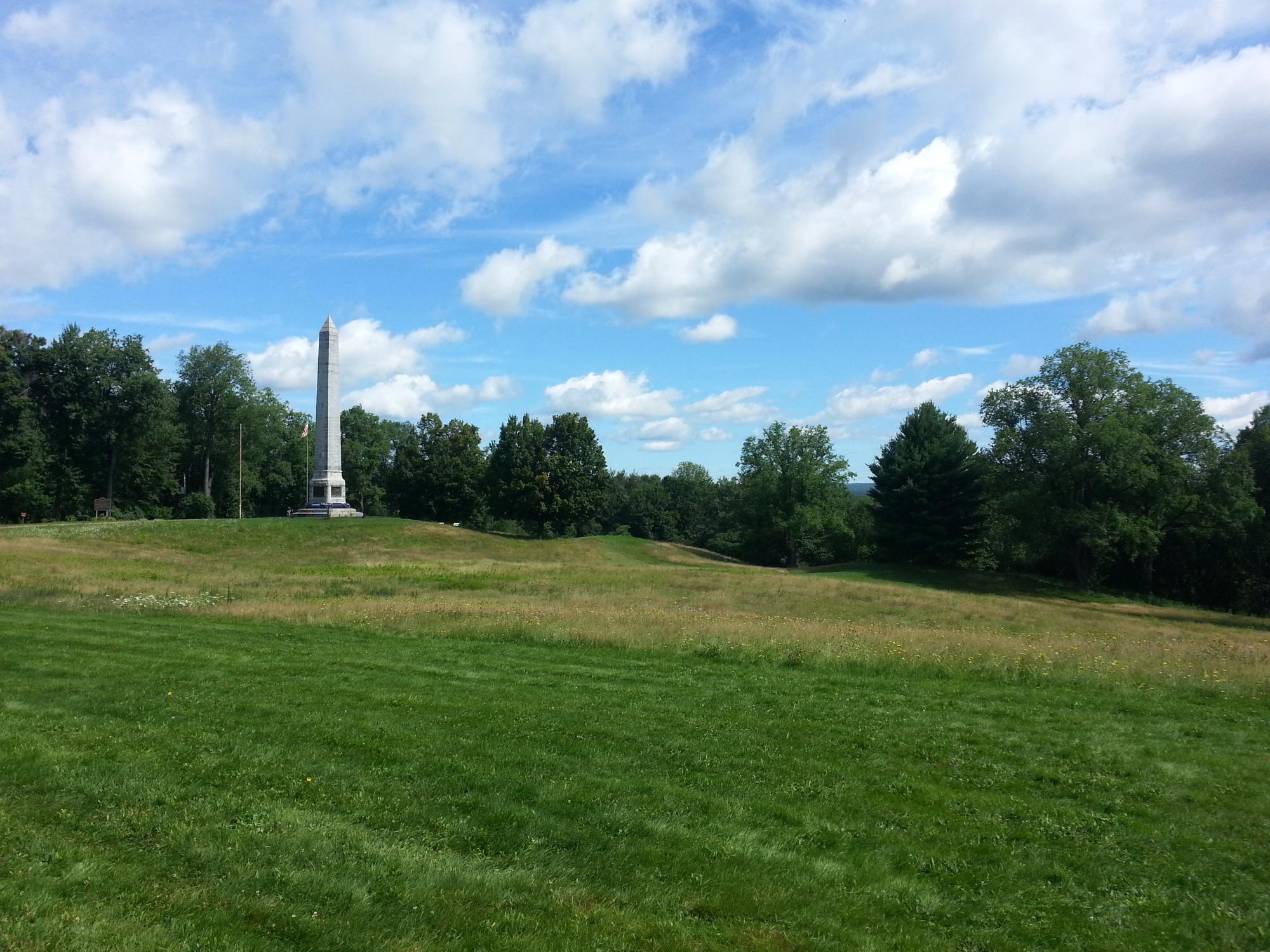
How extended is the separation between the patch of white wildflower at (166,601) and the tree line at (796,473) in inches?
1839

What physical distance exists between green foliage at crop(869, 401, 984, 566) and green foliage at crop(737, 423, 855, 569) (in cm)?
934

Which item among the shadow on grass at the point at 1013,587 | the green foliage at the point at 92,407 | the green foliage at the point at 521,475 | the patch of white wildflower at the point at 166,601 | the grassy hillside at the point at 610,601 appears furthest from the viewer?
the green foliage at the point at 521,475

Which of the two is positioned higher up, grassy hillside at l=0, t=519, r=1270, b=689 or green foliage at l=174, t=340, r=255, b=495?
green foliage at l=174, t=340, r=255, b=495

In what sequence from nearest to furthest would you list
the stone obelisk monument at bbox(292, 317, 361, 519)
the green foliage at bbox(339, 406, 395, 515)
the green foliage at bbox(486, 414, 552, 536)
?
1. the stone obelisk monument at bbox(292, 317, 361, 519)
2. the green foliage at bbox(486, 414, 552, 536)
3. the green foliage at bbox(339, 406, 395, 515)

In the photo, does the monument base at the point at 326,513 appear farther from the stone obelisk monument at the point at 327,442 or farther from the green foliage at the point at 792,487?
the green foliage at the point at 792,487

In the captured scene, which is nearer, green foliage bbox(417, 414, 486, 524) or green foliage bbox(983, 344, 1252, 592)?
green foliage bbox(983, 344, 1252, 592)

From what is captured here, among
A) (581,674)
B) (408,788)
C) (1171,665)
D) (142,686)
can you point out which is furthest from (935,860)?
(1171,665)

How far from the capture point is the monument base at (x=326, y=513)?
65.2 metres

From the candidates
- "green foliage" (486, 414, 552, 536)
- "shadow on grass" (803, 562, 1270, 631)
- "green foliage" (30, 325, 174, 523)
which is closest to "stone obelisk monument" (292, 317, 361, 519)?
"green foliage" (486, 414, 552, 536)

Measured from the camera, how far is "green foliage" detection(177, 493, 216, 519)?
77.9 meters

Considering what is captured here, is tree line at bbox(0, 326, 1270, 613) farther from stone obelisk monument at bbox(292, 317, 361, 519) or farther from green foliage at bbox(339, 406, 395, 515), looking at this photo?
stone obelisk monument at bbox(292, 317, 361, 519)

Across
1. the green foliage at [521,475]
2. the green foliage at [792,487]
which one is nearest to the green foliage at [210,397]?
the green foliage at [521,475]

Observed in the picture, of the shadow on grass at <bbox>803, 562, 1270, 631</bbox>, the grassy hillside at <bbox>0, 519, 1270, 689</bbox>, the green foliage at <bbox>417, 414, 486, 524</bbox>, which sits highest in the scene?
the green foliage at <bbox>417, 414, 486, 524</bbox>

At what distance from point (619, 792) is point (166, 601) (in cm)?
2035
